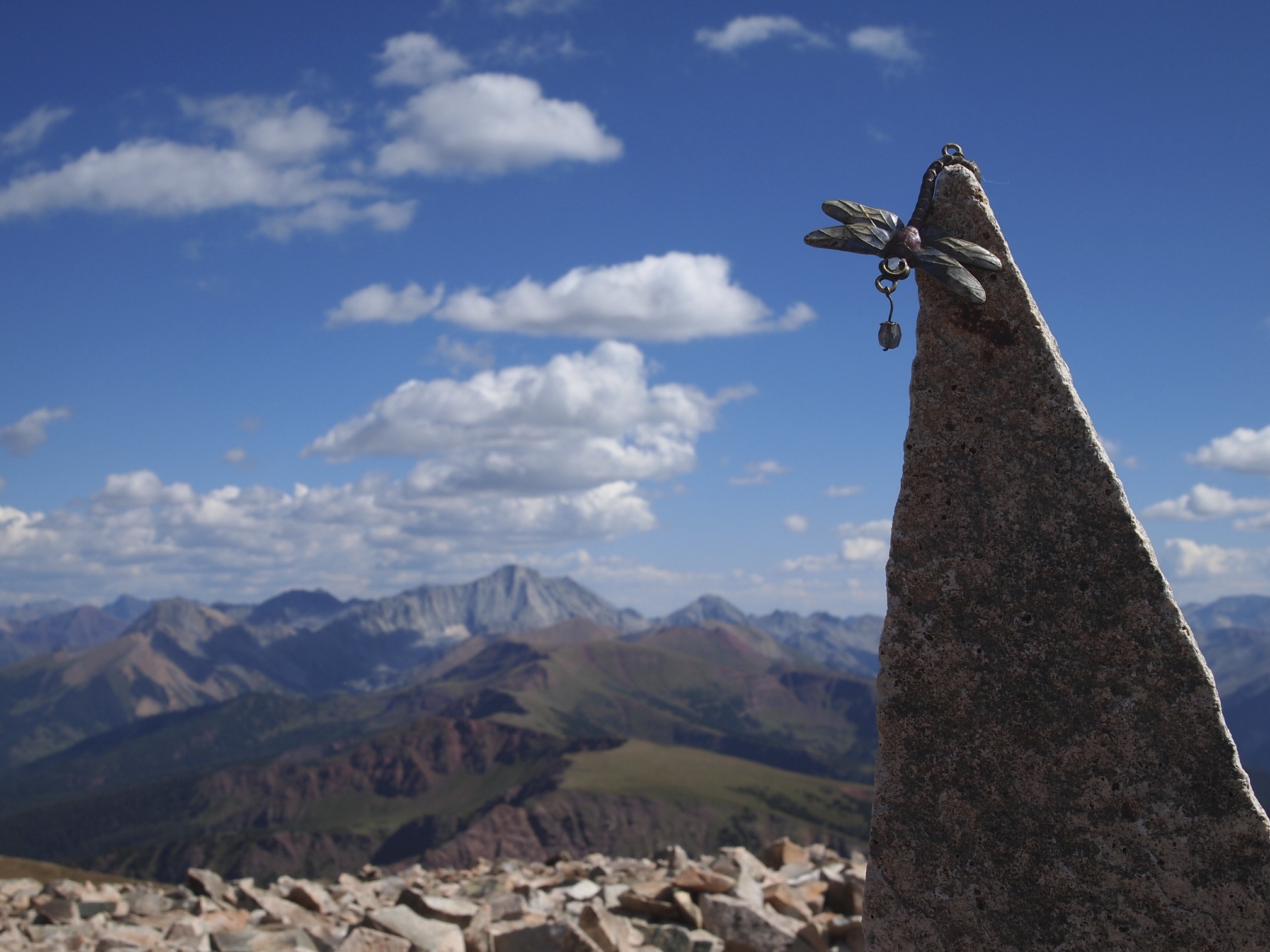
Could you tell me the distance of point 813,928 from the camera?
12.5 metres

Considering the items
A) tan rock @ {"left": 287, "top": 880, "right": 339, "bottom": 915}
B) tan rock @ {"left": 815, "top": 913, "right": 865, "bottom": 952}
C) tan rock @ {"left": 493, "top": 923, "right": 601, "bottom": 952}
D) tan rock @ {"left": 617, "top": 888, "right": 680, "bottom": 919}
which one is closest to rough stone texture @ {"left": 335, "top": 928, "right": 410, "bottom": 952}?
tan rock @ {"left": 493, "top": 923, "right": 601, "bottom": 952}

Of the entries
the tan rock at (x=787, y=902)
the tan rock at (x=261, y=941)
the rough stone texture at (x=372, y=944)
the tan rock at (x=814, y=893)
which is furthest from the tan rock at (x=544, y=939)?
the tan rock at (x=814, y=893)

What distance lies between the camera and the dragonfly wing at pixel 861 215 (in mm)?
6977

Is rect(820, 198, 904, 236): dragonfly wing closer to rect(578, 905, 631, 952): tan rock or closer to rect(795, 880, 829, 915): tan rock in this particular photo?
rect(578, 905, 631, 952): tan rock

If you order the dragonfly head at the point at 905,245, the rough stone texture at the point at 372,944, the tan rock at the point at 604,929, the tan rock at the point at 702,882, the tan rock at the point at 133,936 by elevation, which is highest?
the dragonfly head at the point at 905,245

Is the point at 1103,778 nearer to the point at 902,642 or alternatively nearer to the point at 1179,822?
the point at 1179,822

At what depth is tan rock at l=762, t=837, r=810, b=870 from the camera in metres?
21.5

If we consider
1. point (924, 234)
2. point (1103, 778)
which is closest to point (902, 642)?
point (1103, 778)

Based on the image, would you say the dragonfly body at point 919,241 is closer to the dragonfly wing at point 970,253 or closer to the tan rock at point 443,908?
the dragonfly wing at point 970,253

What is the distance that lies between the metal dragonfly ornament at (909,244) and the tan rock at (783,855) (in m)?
17.3

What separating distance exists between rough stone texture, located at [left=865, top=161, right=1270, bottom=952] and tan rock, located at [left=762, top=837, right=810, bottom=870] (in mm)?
15801

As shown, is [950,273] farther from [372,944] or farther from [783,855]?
[783,855]

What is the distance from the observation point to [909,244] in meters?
6.83

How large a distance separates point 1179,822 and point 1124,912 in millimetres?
683
